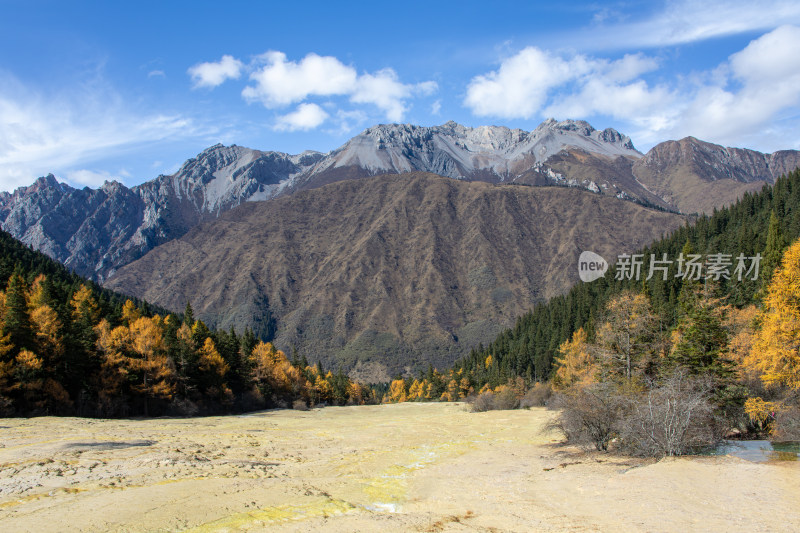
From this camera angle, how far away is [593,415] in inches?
1027

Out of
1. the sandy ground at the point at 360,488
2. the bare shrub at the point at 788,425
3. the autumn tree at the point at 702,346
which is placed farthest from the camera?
the autumn tree at the point at 702,346

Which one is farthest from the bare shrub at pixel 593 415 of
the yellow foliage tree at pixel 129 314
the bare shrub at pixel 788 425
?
the yellow foliage tree at pixel 129 314

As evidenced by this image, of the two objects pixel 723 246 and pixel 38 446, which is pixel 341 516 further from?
pixel 723 246

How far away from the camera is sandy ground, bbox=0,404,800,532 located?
13.4m

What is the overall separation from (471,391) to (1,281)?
92.2m

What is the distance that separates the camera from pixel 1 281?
7244 centimetres

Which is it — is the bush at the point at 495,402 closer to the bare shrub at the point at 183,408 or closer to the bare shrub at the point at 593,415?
the bare shrub at the point at 183,408

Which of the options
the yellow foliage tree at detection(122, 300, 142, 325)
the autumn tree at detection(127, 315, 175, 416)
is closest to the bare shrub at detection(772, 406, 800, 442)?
the autumn tree at detection(127, 315, 175, 416)

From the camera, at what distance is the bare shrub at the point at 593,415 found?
83.8 feet

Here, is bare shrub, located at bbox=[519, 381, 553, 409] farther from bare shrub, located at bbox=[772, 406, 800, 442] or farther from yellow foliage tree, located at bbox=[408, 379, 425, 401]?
yellow foliage tree, located at bbox=[408, 379, 425, 401]

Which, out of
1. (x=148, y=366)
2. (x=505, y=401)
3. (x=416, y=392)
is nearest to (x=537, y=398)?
(x=505, y=401)

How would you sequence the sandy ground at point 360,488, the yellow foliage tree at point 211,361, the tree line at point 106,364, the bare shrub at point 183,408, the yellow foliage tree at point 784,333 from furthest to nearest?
the yellow foliage tree at point 211,361, the bare shrub at point 183,408, the tree line at point 106,364, the yellow foliage tree at point 784,333, the sandy ground at point 360,488

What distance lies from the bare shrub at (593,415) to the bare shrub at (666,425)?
2.68ft

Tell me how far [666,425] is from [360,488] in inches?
577
